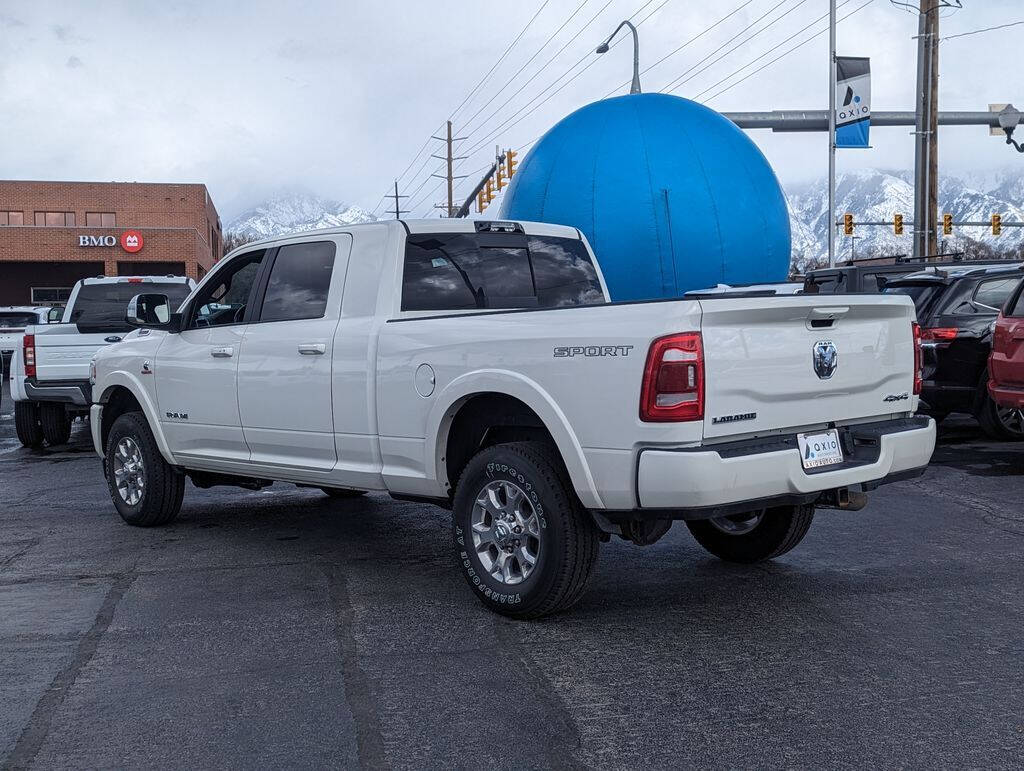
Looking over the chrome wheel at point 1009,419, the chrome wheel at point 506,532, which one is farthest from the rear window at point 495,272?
the chrome wheel at point 1009,419

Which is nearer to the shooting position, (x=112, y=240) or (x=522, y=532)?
(x=522, y=532)

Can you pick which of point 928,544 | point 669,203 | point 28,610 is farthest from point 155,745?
point 669,203

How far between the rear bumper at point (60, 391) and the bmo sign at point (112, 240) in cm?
4737

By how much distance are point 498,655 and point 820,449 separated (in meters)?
1.73

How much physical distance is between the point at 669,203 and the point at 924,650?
41.0 ft

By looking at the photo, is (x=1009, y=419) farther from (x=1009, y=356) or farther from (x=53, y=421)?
(x=53, y=421)

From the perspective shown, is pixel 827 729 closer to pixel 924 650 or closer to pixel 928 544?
pixel 924 650

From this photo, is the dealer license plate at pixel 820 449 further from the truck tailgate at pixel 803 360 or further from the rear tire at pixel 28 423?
the rear tire at pixel 28 423

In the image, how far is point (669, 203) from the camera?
54.2 ft

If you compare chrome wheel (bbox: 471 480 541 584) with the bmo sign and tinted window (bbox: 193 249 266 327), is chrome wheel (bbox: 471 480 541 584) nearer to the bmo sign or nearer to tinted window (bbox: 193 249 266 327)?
tinted window (bbox: 193 249 266 327)

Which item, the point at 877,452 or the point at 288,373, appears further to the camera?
the point at 288,373

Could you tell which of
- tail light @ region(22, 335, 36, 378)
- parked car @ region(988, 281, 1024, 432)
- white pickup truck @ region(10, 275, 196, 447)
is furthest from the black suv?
tail light @ region(22, 335, 36, 378)

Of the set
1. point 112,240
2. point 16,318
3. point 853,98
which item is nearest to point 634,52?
point 853,98

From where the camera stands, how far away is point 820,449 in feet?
16.5
